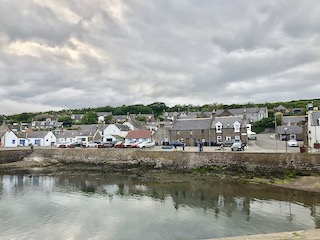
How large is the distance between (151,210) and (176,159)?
16328 mm

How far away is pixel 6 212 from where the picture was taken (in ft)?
77.0

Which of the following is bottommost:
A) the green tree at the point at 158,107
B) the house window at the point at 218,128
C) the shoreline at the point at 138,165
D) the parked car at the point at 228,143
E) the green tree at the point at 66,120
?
the shoreline at the point at 138,165

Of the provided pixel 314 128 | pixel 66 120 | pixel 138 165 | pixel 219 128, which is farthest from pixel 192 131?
pixel 66 120

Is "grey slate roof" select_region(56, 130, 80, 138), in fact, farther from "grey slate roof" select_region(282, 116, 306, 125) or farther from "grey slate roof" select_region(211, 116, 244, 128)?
"grey slate roof" select_region(282, 116, 306, 125)

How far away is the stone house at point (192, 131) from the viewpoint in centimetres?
5200

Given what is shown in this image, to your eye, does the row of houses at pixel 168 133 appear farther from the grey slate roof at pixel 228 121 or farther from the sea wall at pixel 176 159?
the sea wall at pixel 176 159

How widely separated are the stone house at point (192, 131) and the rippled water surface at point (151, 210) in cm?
2057

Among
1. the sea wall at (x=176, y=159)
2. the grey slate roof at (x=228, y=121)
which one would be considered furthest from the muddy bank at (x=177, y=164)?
the grey slate roof at (x=228, y=121)

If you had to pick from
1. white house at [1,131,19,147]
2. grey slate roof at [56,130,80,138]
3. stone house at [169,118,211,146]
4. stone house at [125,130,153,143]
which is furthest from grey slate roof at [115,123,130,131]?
white house at [1,131,19,147]

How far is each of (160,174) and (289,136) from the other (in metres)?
32.4

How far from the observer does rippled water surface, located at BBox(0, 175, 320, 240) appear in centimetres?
1853

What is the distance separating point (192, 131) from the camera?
53.0 metres

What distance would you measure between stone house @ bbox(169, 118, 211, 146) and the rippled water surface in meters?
20.6

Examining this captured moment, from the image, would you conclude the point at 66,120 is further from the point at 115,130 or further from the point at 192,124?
the point at 192,124
